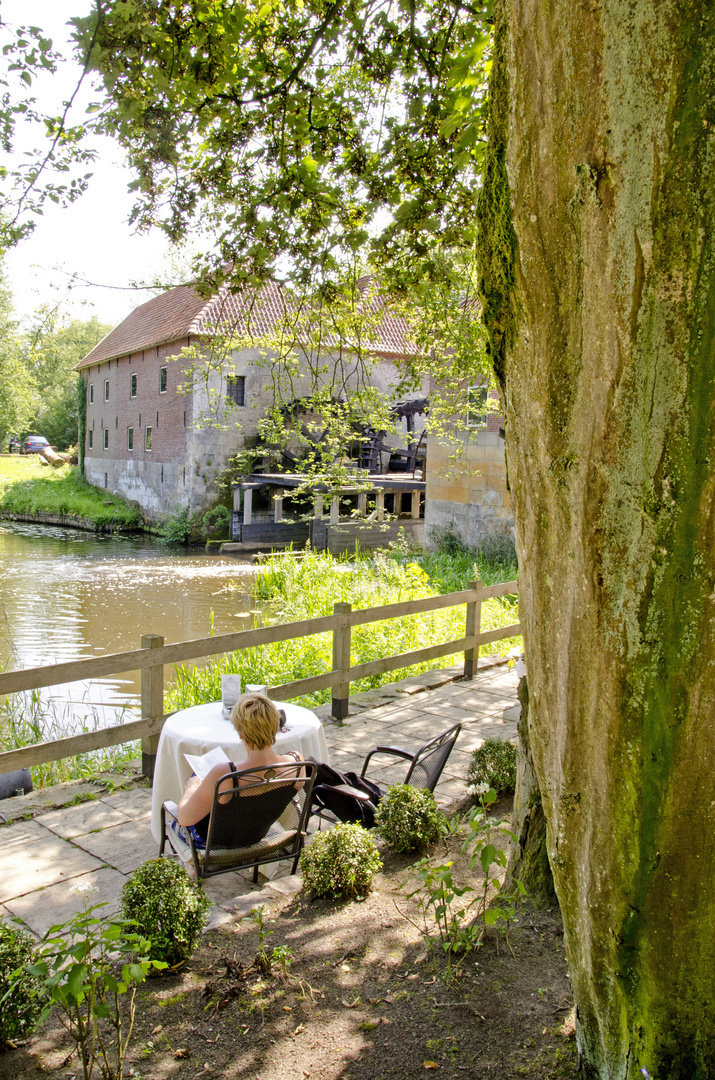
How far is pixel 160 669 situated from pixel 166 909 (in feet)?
7.58

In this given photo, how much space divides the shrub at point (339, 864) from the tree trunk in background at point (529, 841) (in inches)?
27.4

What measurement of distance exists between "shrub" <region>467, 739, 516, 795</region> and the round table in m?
1.08

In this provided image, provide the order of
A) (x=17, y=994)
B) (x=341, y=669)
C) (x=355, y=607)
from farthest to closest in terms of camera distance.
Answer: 1. (x=355, y=607)
2. (x=341, y=669)
3. (x=17, y=994)

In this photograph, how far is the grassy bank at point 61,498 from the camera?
3016 centimetres

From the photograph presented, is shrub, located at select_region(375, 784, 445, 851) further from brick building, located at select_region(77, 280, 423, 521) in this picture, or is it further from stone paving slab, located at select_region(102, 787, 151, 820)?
brick building, located at select_region(77, 280, 423, 521)

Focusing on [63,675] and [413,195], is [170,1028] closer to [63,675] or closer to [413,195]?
[63,675]

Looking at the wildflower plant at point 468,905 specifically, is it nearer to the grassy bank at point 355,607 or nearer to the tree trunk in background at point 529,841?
the tree trunk in background at point 529,841

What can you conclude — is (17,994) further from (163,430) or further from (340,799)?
(163,430)

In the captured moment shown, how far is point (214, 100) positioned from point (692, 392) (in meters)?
4.40

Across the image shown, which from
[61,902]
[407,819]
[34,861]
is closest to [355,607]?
[407,819]

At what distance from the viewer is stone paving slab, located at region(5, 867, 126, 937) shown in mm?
3569

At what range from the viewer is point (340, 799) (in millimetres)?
4195

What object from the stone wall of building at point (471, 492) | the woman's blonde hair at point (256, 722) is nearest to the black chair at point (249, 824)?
the woman's blonde hair at point (256, 722)

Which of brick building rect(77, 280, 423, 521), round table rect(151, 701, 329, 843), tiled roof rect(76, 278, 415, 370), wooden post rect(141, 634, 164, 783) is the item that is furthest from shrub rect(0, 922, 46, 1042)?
brick building rect(77, 280, 423, 521)
